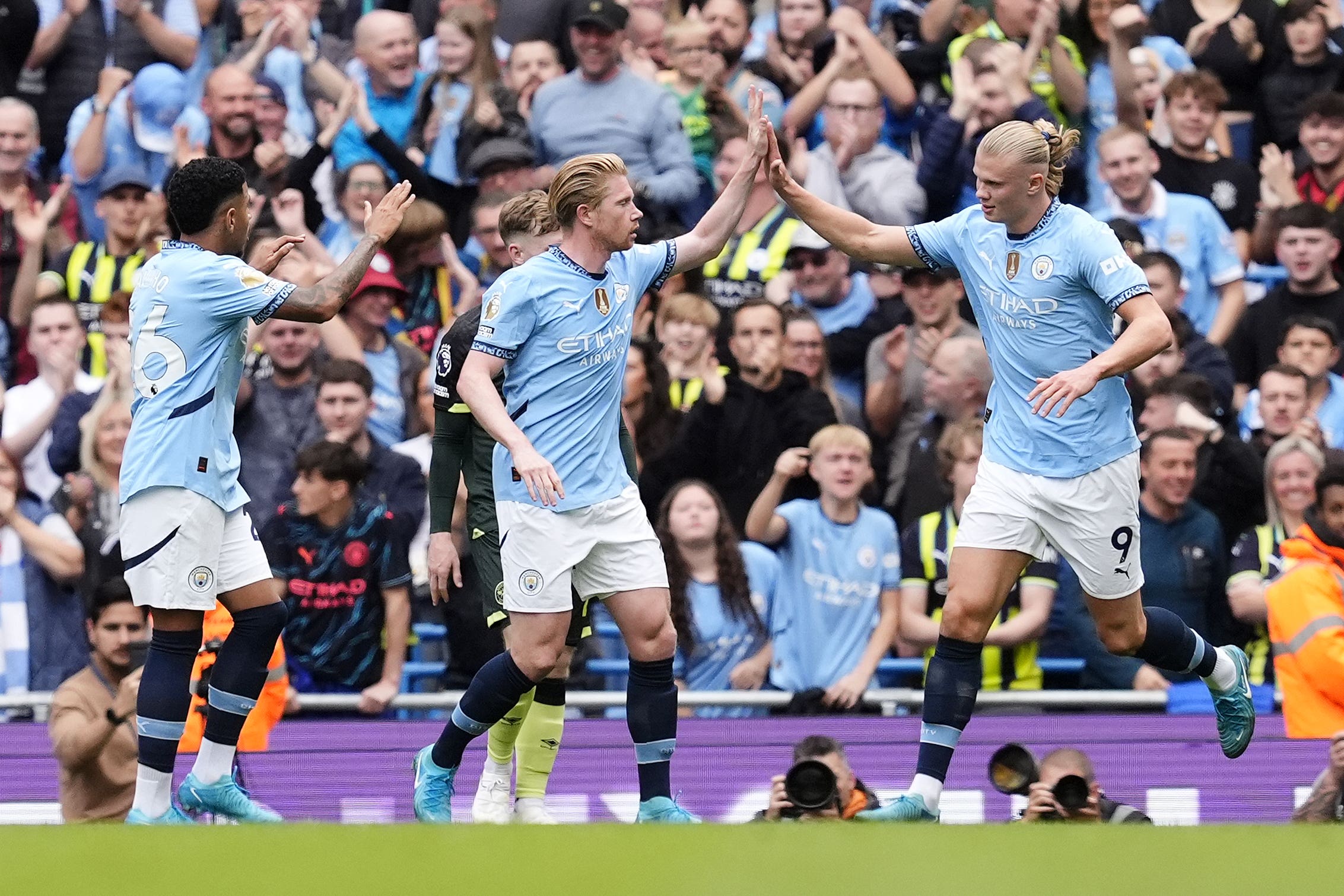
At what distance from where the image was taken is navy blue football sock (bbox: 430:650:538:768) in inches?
289

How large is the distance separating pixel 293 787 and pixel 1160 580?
12.6 ft

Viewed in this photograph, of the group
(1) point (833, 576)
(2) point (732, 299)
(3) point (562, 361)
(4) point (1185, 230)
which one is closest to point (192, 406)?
(3) point (562, 361)

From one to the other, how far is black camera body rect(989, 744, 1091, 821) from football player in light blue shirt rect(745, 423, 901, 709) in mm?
2084

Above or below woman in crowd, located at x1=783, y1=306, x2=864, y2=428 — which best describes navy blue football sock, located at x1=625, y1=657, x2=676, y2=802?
below

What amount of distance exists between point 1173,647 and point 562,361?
2.40 metres

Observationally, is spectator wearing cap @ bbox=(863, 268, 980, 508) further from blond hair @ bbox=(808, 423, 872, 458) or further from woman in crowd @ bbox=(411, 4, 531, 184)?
woman in crowd @ bbox=(411, 4, 531, 184)

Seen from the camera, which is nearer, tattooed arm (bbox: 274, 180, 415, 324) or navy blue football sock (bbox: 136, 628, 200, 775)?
tattooed arm (bbox: 274, 180, 415, 324)

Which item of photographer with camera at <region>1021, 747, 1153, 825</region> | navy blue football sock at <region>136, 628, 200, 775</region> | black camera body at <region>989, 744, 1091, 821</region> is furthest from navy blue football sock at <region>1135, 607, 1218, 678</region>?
navy blue football sock at <region>136, 628, 200, 775</region>

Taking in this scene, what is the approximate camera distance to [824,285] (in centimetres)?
1106

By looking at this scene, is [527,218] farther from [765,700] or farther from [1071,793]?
[1071,793]

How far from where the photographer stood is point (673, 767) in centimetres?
877

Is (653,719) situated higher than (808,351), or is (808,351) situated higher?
(808,351)

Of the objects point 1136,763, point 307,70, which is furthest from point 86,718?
point 307,70

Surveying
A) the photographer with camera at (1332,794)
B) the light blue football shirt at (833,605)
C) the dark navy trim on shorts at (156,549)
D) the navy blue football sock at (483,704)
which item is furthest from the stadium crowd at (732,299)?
the dark navy trim on shorts at (156,549)
